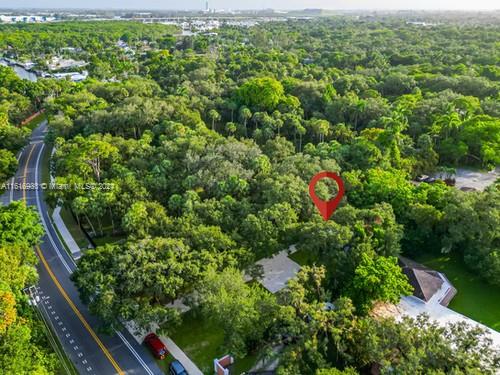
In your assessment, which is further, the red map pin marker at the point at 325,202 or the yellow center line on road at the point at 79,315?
the red map pin marker at the point at 325,202

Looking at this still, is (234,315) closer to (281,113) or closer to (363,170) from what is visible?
(363,170)

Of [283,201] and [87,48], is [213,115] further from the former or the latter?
[87,48]

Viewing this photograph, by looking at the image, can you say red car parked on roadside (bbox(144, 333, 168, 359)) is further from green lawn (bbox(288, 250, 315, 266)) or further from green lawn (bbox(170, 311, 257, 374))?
green lawn (bbox(288, 250, 315, 266))

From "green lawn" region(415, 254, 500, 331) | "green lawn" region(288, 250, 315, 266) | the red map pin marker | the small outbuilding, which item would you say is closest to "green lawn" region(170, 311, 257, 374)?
"green lawn" region(288, 250, 315, 266)

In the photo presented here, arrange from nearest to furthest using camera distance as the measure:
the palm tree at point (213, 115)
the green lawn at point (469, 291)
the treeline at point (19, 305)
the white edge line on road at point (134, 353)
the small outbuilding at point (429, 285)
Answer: the treeline at point (19, 305) < the white edge line on road at point (134, 353) < the green lawn at point (469, 291) < the small outbuilding at point (429, 285) < the palm tree at point (213, 115)

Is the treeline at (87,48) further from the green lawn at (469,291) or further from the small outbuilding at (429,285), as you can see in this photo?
the small outbuilding at (429,285)

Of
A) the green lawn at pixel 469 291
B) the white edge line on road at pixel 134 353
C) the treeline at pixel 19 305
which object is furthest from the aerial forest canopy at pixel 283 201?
the treeline at pixel 19 305
